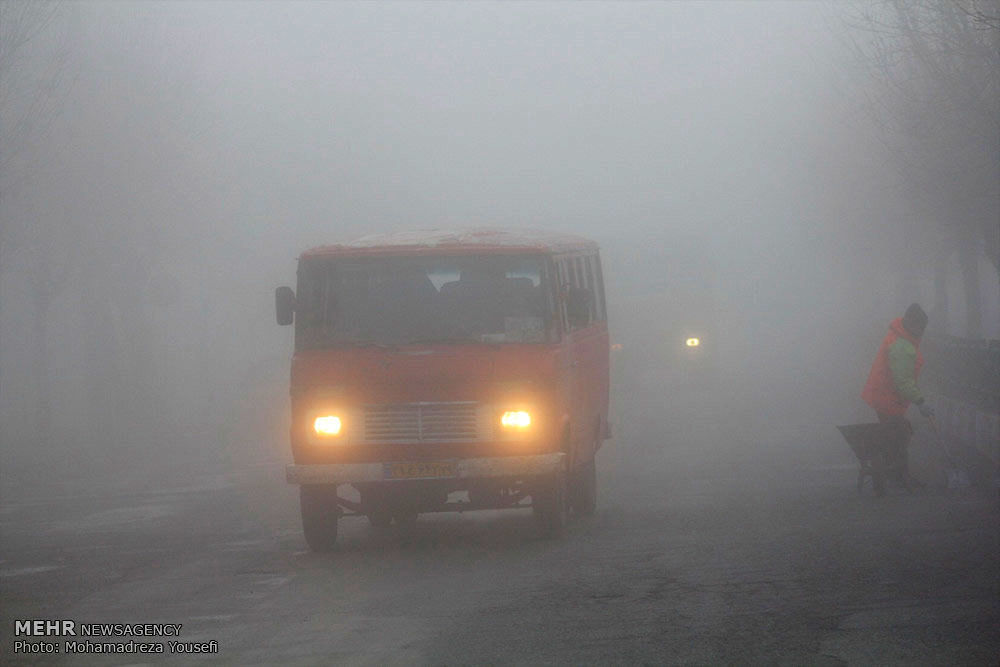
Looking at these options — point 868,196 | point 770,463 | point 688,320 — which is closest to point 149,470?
point 770,463

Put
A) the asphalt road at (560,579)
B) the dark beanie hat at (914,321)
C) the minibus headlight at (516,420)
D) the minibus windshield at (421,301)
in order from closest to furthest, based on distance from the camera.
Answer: the asphalt road at (560,579), the minibus headlight at (516,420), the minibus windshield at (421,301), the dark beanie hat at (914,321)

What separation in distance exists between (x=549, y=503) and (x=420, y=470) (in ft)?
4.08

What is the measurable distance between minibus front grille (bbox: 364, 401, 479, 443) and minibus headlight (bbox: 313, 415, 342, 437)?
0.32m

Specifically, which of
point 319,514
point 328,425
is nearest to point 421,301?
point 328,425

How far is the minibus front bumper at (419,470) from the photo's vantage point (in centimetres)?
1326

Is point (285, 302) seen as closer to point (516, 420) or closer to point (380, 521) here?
point (516, 420)

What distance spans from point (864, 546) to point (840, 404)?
22.2 meters

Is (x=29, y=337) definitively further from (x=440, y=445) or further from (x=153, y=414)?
(x=440, y=445)

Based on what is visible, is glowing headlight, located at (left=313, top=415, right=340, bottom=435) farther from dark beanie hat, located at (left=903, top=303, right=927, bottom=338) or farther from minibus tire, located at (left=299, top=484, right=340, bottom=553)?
dark beanie hat, located at (left=903, top=303, right=927, bottom=338)

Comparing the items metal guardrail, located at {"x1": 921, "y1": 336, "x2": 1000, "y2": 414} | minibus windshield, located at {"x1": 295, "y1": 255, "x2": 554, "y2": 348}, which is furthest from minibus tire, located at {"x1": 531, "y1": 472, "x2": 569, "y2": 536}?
metal guardrail, located at {"x1": 921, "y1": 336, "x2": 1000, "y2": 414}

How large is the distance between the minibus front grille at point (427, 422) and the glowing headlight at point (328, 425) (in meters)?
0.32

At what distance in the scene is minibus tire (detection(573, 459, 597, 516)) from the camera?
15.9m

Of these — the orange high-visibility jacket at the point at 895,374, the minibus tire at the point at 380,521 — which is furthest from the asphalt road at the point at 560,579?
the orange high-visibility jacket at the point at 895,374

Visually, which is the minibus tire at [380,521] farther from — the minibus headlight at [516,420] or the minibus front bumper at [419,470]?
the minibus headlight at [516,420]
